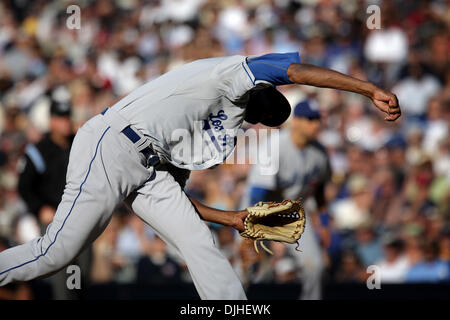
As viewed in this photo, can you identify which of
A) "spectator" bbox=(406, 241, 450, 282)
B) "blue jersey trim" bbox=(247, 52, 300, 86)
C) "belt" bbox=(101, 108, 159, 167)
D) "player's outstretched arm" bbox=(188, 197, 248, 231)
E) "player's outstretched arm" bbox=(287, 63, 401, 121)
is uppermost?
"blue jersey trim" bbox=(247, 52, 300, 86)

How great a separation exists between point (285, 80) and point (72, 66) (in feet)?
26.2

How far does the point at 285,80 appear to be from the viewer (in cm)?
374

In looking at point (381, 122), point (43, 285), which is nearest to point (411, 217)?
point (381, 122)

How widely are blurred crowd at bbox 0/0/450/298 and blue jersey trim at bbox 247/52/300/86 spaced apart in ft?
9.21

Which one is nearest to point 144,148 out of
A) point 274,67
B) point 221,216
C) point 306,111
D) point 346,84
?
point 221,216

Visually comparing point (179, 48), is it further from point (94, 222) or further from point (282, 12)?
point (94, 222)

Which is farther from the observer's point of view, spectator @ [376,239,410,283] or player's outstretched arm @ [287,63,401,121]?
spectator @ [376,239,410,283]

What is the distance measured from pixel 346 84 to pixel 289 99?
6.09m

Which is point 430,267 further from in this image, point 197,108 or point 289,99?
point 197,108

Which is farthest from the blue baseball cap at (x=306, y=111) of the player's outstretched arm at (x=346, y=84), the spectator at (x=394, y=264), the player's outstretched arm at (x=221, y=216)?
the player's outstretched arm at (x=346, y=84)

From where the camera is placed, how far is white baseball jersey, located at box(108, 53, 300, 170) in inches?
154

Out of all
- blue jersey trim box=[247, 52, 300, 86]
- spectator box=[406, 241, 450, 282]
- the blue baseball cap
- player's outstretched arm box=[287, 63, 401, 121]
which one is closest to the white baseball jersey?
blue jersey trim box=[247, 52, 300, 86]

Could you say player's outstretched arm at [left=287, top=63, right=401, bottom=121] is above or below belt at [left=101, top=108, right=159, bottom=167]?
above

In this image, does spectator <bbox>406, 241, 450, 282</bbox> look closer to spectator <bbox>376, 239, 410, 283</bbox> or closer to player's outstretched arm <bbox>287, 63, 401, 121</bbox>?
spectator <bbox>376, 239, 410, 283</bbox>
